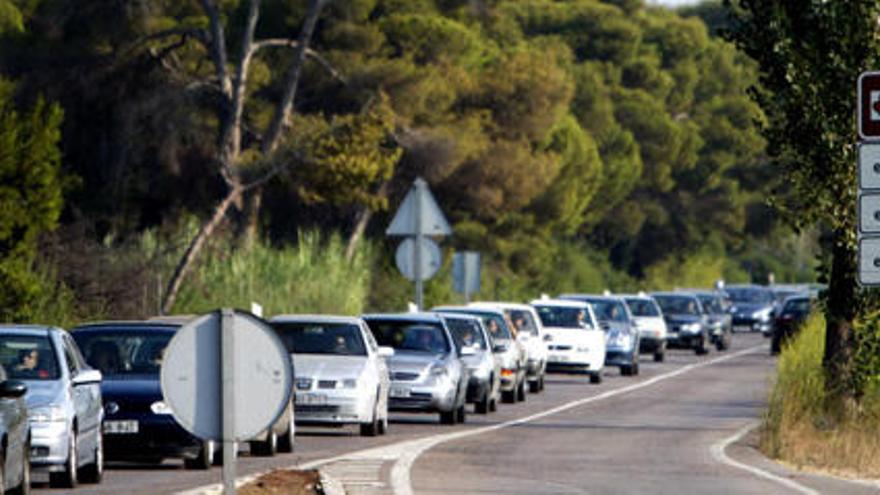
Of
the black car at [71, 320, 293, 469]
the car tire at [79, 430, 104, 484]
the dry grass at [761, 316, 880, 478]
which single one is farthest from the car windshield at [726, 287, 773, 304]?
the car tire at [79, 430, 104, 484]

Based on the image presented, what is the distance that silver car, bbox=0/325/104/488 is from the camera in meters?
22.5

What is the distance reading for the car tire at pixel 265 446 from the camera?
28562 millimetres

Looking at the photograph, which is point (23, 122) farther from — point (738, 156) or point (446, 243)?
point (738, 156)

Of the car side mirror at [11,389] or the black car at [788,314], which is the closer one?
the car side mirror at [11,389]

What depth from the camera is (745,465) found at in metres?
27.9

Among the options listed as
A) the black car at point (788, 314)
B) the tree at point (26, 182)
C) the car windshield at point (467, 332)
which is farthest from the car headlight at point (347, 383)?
the black car at point (788, 314)

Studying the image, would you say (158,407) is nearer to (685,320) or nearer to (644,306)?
(644,306)

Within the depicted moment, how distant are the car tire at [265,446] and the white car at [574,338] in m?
24.4

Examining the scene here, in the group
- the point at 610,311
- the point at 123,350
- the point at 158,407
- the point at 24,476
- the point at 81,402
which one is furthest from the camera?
the point at 610,311

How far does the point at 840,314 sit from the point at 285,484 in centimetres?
1149

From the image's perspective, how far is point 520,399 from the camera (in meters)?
45.0

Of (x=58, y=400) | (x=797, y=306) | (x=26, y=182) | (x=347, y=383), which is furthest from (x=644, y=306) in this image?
(x=58, y=400)

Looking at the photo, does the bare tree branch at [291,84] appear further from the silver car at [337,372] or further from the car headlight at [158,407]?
the car headlight at [158,407]

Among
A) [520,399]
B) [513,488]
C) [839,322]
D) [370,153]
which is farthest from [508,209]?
[513,488]
